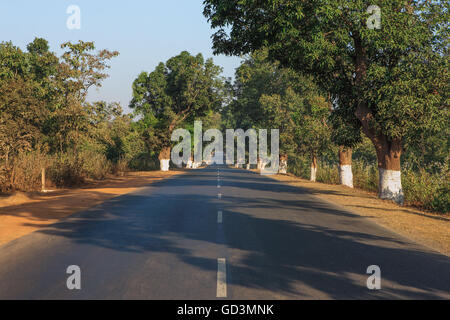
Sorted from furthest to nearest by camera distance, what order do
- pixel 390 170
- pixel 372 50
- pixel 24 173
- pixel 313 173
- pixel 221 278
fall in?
pixel 313 173 < pixel 24 173 < pixel 390 170 < pixel 372 50 < pixel 221 278

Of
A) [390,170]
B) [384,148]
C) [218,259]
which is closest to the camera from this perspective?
[218,259]

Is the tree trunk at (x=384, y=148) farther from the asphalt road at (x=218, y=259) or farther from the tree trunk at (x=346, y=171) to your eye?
the tree trunk at (x=346, y=171)

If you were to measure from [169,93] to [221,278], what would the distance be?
47117 mm

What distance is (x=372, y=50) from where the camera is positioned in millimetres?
17281

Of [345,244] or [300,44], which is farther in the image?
[300,44]

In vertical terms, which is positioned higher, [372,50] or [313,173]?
[372,50]

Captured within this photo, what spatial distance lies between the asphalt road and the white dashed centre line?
1cm

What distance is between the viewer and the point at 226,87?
176ft

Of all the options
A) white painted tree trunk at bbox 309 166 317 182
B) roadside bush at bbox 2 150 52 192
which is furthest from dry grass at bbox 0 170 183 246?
white painted tree trunk at bbox 309 166 317 182

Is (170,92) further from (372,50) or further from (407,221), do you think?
(407,221)

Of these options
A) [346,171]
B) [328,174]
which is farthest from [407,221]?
[328,174]
